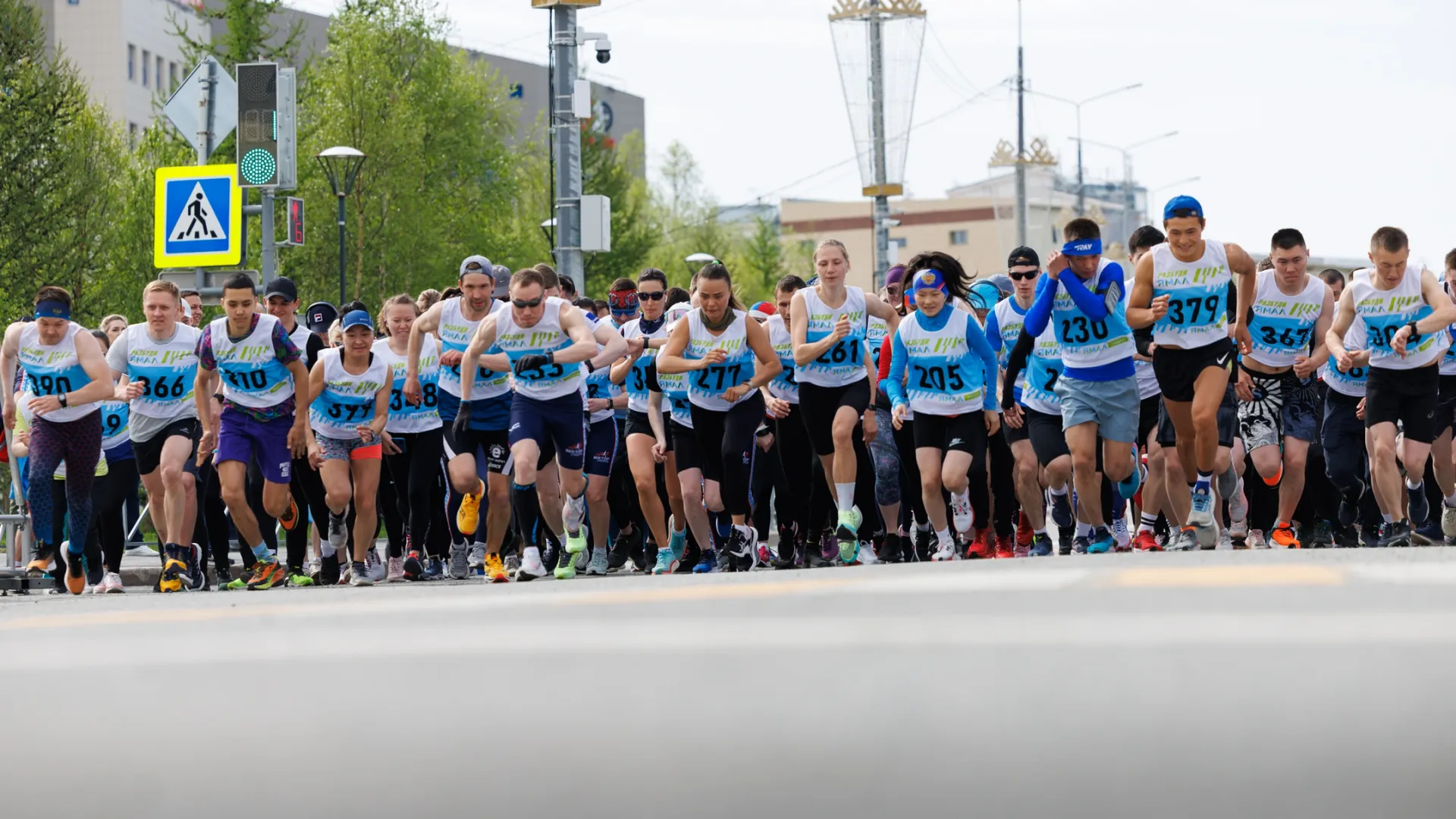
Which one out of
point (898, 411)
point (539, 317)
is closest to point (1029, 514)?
point (898, 411)

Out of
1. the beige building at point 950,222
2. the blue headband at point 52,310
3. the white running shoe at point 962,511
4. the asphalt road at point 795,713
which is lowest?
the white running shoe at point 962,511

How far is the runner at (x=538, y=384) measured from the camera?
423 inches

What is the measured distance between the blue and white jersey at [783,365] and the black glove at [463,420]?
3.87 ft

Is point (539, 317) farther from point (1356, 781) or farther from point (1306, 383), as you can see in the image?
point (1356, 781)

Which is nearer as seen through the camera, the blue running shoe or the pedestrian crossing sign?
the blue running shoe

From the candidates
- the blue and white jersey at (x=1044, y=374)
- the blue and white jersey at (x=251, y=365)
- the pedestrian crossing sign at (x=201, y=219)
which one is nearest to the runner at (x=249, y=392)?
the blue and white jersey at (x=251, y=365)

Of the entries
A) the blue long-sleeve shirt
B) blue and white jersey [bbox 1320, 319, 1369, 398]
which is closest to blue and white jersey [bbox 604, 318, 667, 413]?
the blue long-sleeve shirt

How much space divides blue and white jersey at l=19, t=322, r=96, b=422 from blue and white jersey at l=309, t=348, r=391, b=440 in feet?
4.39

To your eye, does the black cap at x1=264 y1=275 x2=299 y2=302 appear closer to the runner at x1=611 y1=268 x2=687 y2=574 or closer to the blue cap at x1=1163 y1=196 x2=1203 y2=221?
the runner at x1=611 y1=268 x2=687 y2=574

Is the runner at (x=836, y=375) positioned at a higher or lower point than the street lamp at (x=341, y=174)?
lower

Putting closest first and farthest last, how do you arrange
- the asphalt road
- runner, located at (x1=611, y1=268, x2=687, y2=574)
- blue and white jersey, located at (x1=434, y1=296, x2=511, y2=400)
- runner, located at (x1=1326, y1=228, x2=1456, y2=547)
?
1. the asphalt road
2. runner, located at (x1=1326, y1=228, x2=1456, y2=547)
3. runner, located at (x1=611, y1=268, x2=687, y2=574)
4. blue and white jersey, located at (x1=434, y1=296, x2=511, y2=400)

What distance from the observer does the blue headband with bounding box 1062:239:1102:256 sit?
992cm

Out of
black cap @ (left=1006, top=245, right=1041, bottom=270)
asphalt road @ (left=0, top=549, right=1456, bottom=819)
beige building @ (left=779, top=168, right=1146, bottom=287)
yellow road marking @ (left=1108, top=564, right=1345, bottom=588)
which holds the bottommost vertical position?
asphalt road @ (left=0, top=549, right=1456, bottom=819)

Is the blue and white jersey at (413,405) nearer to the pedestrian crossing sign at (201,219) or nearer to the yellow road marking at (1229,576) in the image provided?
the pedestrian crossing sign at (201,219)
